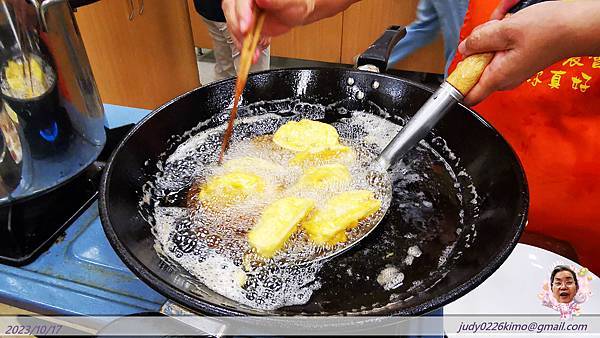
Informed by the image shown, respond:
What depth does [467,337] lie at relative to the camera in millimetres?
1022

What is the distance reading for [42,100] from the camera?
0.75m

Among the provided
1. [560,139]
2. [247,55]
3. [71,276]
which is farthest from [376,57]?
[71,276]

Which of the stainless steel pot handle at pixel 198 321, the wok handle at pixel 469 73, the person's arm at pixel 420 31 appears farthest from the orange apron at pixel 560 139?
the person's arm at pixel 420 31

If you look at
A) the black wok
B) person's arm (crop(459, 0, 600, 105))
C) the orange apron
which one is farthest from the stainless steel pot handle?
the orange apron

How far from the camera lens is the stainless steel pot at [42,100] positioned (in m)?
0.69

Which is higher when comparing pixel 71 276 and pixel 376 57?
pixel 376 57

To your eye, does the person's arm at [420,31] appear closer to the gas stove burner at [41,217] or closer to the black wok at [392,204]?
the black wok at [392,204]

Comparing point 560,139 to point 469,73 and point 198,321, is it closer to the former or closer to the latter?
point 469,73

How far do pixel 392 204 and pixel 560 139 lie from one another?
1.93 ft

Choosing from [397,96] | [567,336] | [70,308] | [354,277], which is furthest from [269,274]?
[567,336]

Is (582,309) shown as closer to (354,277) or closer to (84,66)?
(354,277)

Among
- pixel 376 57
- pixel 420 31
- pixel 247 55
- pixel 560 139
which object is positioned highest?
pixel 247 55

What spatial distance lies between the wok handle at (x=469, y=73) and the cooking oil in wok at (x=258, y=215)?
17 centimetres

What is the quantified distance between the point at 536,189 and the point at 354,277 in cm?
75
